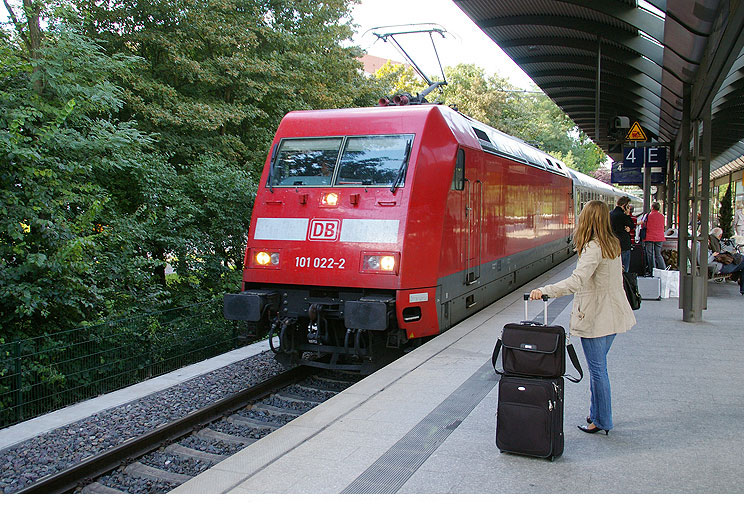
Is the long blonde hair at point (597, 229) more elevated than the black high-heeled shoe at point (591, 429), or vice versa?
Result: the long blonde hair at point (597, 229)

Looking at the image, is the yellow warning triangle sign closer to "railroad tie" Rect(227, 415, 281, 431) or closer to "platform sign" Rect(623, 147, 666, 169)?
"platform sign" Rect(623, 147, 666, 169)

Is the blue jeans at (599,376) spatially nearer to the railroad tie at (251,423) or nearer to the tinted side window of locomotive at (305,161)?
the railroad tie at (251,423)

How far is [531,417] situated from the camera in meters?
4.52

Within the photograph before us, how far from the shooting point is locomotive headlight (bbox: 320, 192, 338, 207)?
8062 mm

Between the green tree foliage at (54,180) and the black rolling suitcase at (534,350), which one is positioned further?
the green tree foliage at (54,180)

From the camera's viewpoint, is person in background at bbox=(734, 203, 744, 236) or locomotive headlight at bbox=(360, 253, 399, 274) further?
person in background at bbox=(734, 203, 744, 236)

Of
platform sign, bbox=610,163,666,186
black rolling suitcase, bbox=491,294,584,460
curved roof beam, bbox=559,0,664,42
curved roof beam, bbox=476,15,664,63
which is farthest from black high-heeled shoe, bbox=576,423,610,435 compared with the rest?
platform sign, bbox=610,163,666,186

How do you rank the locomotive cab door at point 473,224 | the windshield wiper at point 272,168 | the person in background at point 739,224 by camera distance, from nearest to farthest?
the windshield wiper at point 272,168
the locomotive cab door at point 473,224
the person in background at point 739,224

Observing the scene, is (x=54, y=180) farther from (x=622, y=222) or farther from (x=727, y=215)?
(x=727, y=215)

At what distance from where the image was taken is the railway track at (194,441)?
5.45 m

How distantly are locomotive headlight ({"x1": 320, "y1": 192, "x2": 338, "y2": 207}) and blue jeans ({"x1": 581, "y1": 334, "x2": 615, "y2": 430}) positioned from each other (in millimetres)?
A: 3935

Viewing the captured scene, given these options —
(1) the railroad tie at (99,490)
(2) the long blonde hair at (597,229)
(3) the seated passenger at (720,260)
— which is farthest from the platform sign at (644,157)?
(1) the railroad tie at (99,490)

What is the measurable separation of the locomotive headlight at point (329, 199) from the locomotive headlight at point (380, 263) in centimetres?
85

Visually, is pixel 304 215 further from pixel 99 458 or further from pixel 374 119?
pixel 99 458
